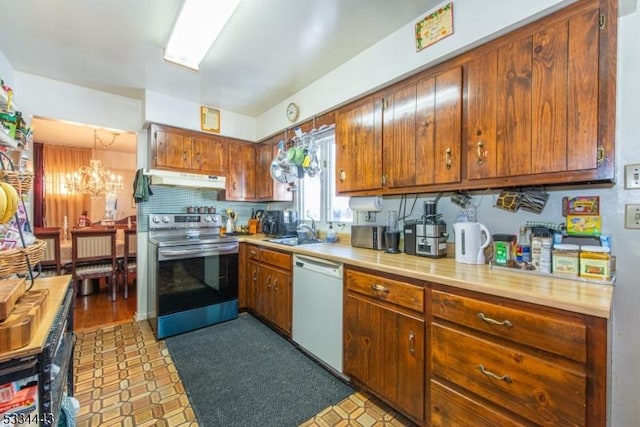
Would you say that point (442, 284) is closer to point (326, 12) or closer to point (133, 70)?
point (326, 12)

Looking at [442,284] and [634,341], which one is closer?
[634,341]

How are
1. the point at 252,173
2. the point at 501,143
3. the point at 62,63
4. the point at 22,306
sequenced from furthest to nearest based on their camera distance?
the point at 252,173 → the point at 62,63 → the point at 501,143 → the point at 22,306

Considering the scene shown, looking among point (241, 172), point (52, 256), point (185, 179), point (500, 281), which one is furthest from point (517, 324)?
point (52, 256)

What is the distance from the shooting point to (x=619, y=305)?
125cm

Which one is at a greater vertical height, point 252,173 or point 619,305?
point 252,173

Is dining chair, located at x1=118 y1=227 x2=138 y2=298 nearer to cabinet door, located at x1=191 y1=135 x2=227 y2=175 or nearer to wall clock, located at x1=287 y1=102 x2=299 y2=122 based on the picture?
cabinet door, located at x1=191 y1=135 x2=227 y2=175

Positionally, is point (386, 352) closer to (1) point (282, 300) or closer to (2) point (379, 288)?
(2) point (379, 288)

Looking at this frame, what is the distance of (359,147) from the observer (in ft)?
7.23

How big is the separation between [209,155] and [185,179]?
49 centimetres

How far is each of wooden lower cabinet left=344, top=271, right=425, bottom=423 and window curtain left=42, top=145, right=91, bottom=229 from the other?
6484mm

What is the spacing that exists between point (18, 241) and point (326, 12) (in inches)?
79.1

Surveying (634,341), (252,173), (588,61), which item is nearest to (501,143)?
(588,61)

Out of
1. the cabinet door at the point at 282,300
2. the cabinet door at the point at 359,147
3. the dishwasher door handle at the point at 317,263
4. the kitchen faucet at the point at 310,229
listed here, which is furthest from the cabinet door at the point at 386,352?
the kitchen faucet at the point at 310,229

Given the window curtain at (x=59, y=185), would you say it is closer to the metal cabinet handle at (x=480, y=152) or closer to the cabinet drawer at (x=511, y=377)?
the cabinet drawer at (x=511, y=377)
